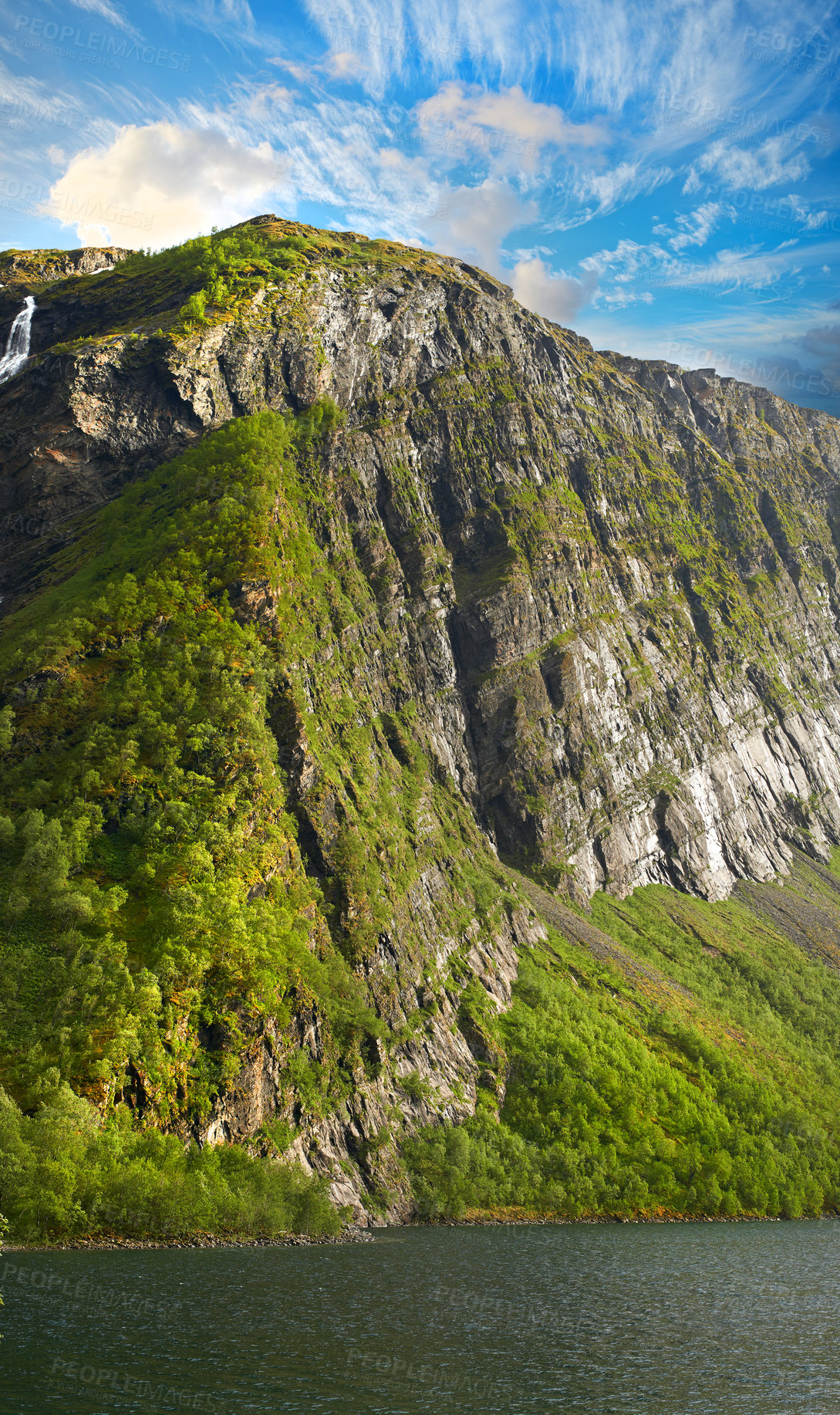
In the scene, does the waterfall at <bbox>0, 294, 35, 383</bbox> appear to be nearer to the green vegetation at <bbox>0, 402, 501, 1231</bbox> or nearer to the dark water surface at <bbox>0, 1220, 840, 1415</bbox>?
the green vegetation at <bbox>0, 402, 501, 1231</bbox>

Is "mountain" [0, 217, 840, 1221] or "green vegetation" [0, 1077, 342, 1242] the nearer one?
"green vegetation" [0, 1077, 342, 1242]

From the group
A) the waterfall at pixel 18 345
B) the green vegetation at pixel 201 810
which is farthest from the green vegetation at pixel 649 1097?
the waterfall at pixel 18 345

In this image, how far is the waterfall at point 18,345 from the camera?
509 ft

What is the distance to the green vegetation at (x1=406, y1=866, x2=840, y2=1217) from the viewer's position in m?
100

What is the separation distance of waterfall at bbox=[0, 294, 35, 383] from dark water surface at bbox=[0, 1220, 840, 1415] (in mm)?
146447

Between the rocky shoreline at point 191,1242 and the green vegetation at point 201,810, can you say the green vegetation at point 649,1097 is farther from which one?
the rocky shoreline at point 191,1242

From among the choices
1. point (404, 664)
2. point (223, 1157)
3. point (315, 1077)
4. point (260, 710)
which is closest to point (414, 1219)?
point (315, 1077)

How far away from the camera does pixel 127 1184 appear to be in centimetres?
5922

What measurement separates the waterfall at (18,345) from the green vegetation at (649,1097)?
13487 centimetres

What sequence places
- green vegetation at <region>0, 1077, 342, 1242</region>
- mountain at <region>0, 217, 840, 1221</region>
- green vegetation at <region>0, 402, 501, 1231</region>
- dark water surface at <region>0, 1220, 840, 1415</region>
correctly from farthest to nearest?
mountain at <region>0, 217, 840, 1221</region>
green vegetation at <region>0, 402, 501, 1231</region>
green vegetation at <region>0, 1077, 342, 1242</region>
dark water surface at <region>0, 1220, 840, 1415</region>

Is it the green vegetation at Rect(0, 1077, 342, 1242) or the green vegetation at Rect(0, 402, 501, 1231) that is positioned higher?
the green vegetation at Rect(0, 402, 501, 1231)

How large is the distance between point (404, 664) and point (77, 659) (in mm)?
64056

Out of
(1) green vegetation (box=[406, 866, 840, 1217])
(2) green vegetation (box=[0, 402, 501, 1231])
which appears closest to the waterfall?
(2) green vegetation (box=[0, 402, 501, 1231])

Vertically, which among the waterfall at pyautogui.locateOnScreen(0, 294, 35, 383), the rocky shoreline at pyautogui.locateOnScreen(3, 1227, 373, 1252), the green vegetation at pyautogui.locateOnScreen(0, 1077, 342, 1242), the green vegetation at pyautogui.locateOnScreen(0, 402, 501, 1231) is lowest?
the rocky shoreline at pyautogui.locateOnScreen(3, 1227, 373, 1252)
